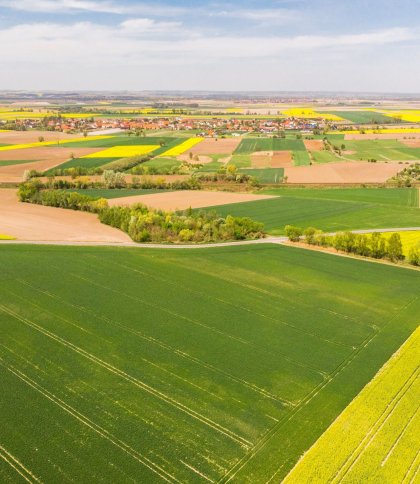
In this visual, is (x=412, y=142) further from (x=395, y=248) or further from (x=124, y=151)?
(x=395, y=248)

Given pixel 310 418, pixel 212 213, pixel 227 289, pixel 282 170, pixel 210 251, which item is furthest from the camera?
pixel 282 170

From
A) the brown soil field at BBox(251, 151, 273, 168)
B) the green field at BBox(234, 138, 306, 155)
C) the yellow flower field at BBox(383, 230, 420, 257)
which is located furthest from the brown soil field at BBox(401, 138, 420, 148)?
the yellow flower field at BBox(383, 230, 420, 257)

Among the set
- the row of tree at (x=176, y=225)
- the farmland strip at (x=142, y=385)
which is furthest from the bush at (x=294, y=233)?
the farmland strip at (x=142, y=385)

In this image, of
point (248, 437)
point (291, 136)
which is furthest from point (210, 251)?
point (291, 136)

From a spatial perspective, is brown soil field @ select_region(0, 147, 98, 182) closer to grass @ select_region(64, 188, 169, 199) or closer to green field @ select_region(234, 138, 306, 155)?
grass @ select_region(64, 188, 169, 199)

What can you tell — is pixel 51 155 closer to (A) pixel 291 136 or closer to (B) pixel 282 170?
(B) pixel 282 170

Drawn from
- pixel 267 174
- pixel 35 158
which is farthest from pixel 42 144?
pixel 267 174
